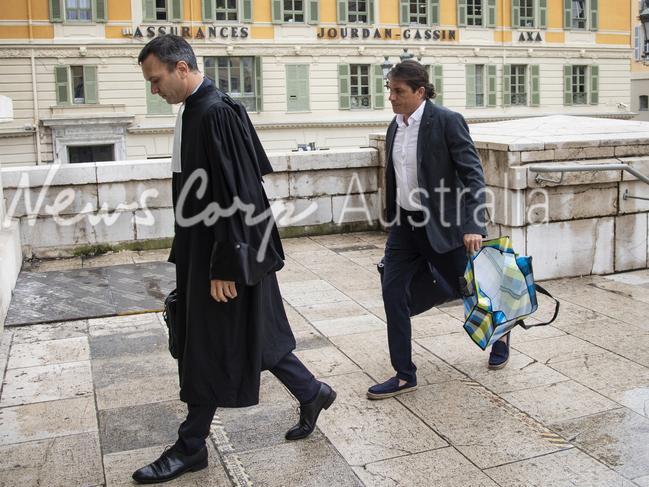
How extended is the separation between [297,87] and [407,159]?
30055mm

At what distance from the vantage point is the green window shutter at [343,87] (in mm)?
34875

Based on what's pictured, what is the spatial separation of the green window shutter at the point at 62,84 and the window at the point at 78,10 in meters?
2.00

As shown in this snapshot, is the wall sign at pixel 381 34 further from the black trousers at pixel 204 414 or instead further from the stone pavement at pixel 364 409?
the black trousers at pixel 204 414

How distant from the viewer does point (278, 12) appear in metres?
34.0

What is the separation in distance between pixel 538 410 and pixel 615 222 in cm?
393

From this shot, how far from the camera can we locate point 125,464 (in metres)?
4.05

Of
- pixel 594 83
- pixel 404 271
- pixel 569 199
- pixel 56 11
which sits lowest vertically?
pixel 404 271

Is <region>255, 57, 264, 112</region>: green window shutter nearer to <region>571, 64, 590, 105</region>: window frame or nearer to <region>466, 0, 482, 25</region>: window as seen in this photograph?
<region>466, 0, 482, 25</region>: window

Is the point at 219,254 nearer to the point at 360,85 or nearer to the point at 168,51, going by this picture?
the point at 168,51

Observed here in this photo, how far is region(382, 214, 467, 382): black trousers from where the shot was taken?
494 cm

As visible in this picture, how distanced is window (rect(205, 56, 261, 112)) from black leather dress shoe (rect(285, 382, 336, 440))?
3014cm

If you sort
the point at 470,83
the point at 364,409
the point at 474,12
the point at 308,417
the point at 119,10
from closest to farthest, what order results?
the point at 308,417 → the point at 364,409 → the point at 119,10 → the point at 470,83 → the point at 474,12

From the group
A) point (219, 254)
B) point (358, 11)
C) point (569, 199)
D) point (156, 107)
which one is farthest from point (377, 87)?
point (219, 254)

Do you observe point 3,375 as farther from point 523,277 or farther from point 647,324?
point 647,324
